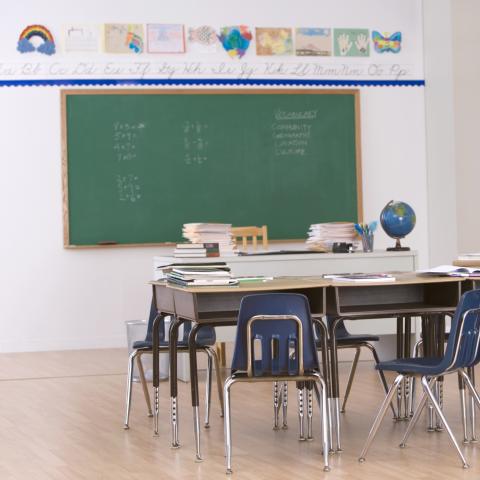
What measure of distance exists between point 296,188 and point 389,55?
148 centimetres

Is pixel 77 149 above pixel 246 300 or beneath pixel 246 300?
above

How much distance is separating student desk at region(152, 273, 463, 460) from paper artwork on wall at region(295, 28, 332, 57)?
4301 mm

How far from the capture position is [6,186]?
8.27 metres

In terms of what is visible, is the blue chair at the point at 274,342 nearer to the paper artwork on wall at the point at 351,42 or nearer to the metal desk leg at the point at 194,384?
the metal desk leg at the point at 194,384

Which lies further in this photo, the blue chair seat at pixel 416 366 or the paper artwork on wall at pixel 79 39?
the paper artwork on wall at pixel 79 39

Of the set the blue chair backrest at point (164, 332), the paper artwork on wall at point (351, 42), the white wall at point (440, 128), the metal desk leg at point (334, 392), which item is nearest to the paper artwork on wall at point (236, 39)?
the paper artwork on wall at point (351, 42)

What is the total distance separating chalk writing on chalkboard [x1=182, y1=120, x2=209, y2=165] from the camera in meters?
8.48

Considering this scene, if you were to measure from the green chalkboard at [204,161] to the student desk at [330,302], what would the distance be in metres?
3.64

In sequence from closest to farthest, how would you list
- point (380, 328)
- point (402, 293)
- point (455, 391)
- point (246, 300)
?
point (246, 300) → point (402, 293) → point (455, 391) → point (380, 328)

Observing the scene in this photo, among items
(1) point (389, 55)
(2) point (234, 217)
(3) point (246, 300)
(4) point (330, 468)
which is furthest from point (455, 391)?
(1) point (389, 55)

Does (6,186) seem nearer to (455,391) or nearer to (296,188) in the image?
(296,188)

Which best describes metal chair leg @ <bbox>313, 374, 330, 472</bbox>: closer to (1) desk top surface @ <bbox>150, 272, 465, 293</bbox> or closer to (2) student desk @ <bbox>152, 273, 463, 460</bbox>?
(2) student desk @ <bbox>152, 273, 463, 460</bbox>

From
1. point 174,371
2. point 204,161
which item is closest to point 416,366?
point 174,371

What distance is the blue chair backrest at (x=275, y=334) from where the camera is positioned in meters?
4.07
